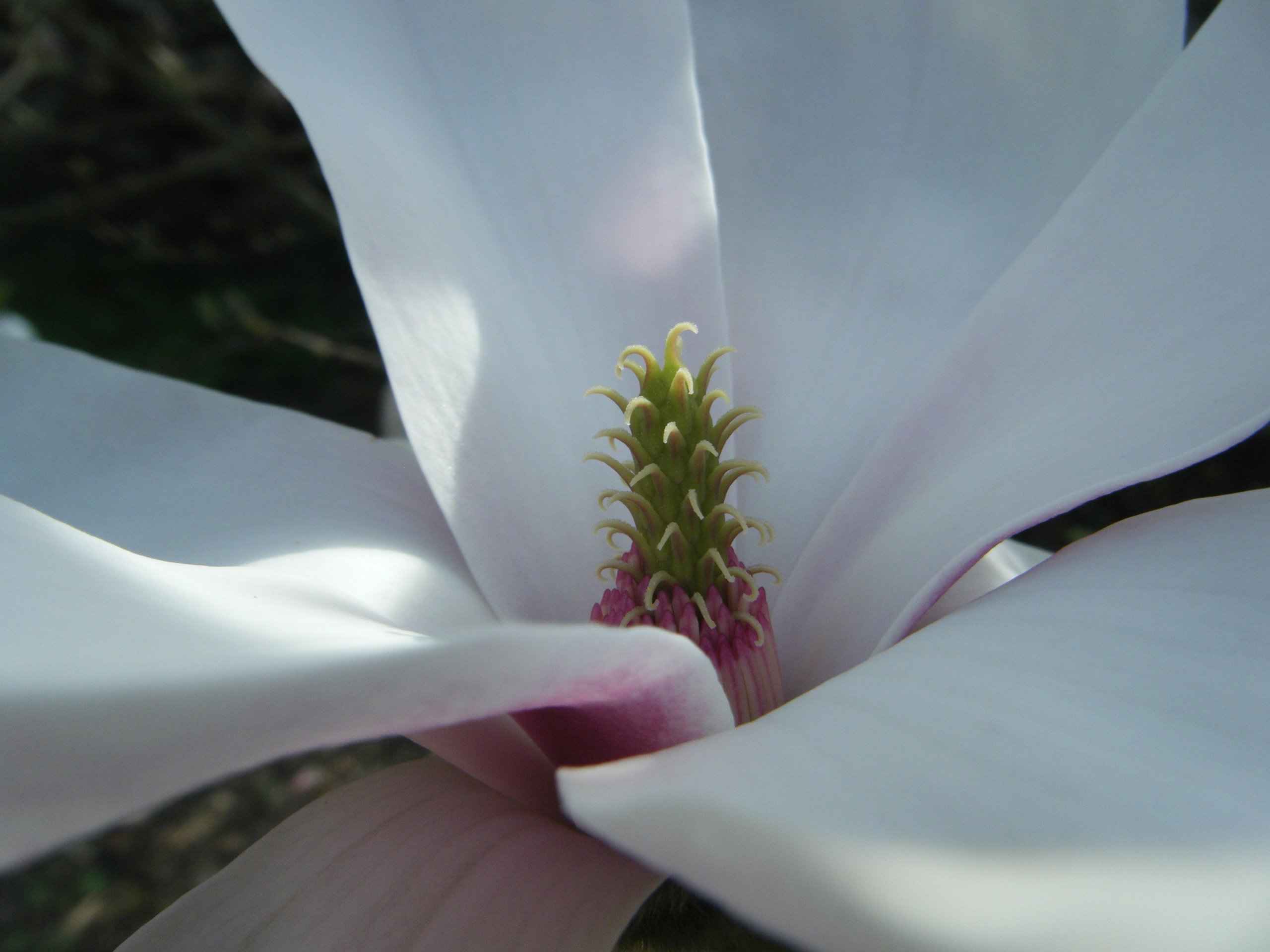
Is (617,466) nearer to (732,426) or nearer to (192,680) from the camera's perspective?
(732,426)

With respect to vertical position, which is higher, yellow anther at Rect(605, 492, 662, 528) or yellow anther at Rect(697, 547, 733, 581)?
yellow anther at Rect(605, 492, 662, 528)

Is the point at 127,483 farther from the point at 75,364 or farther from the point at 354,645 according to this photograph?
the point at 354,645

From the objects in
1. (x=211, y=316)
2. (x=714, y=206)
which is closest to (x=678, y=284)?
(x=714, y=206)

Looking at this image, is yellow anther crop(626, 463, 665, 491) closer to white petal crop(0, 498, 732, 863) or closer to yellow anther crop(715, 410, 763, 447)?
yellow anther crop(715, 410, 763, 447)

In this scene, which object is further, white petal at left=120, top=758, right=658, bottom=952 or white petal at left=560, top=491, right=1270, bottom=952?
white petal at left=120, top=758, right=658, bottom=952

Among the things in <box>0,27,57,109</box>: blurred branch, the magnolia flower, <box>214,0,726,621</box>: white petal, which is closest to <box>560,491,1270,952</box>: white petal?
the magnolia flower

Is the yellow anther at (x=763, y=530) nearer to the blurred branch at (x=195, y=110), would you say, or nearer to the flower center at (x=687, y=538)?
the flower center at (x=687, y=538)

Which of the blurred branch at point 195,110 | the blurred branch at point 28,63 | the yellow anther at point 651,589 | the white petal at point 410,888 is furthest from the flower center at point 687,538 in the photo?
the blurred branch at point 28,63
